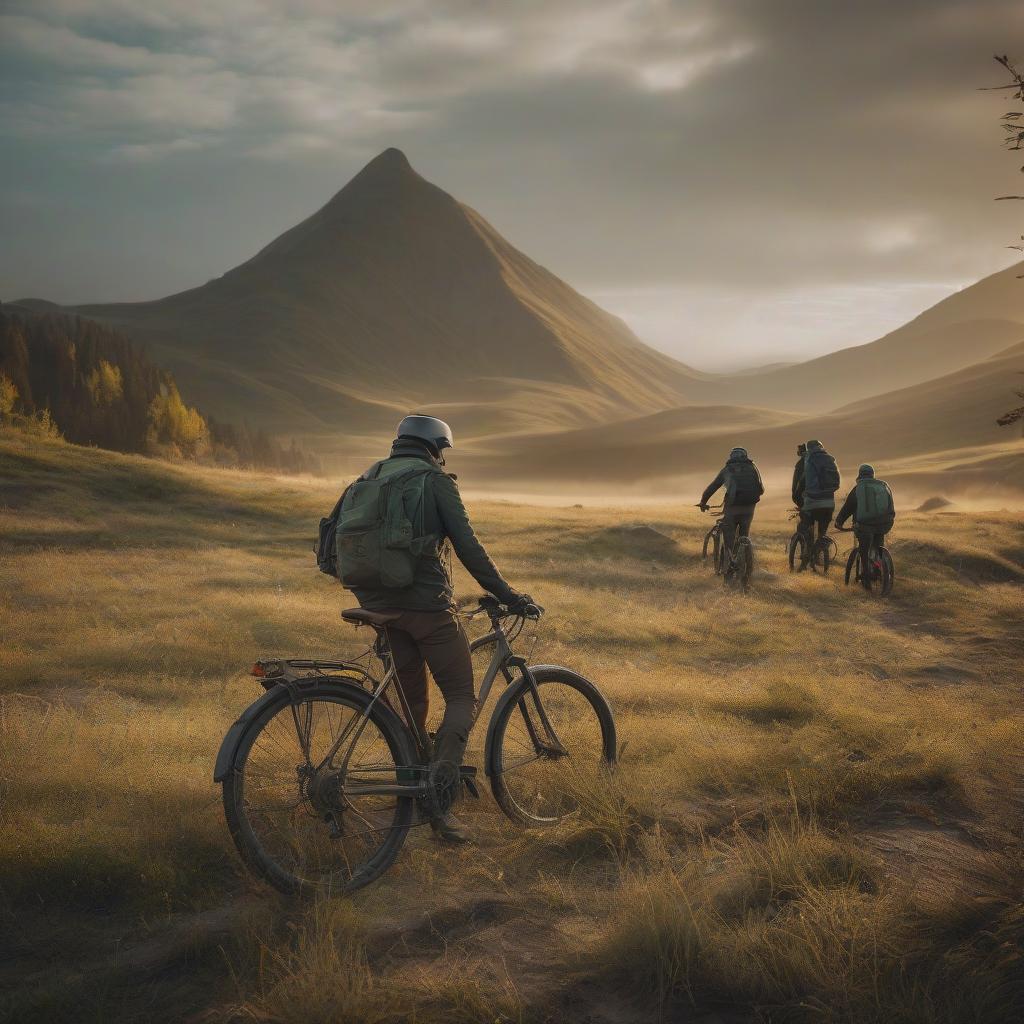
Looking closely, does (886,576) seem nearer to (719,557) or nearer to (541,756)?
(719,557)

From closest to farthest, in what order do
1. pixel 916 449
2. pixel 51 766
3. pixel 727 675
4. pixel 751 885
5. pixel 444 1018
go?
1. pixel 444 1018
2. pixel 751 885
3. pixel 51 766
4. pixel 727 675
5. pixel 916 449

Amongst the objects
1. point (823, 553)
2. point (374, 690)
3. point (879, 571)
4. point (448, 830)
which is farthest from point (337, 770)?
point (823, 553)

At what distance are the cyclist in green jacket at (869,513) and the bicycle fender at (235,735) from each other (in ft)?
44.9

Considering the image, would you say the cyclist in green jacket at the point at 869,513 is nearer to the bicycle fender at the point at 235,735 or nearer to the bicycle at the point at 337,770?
the bicycle at the point at 337,770

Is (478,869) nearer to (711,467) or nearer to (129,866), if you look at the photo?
(129,866)

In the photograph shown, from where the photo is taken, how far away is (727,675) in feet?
35.4

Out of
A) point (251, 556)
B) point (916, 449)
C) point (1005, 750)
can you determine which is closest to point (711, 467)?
point (916, 449)

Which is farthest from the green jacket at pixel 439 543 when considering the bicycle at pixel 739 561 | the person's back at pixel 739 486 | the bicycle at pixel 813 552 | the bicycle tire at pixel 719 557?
the bicycle at pixel 813 552

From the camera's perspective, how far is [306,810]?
476cm

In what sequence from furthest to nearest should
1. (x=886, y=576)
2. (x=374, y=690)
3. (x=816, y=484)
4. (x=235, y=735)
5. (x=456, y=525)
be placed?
(x=816, y=484) < (x=886, y=576) < (x=374, y=690) < (x=456, y=525) < (x=235, y=735)

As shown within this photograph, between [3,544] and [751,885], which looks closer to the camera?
[751,885]

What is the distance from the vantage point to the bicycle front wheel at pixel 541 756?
5422 millimetres

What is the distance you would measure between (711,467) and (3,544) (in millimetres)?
102662

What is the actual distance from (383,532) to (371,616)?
0.47 metres
